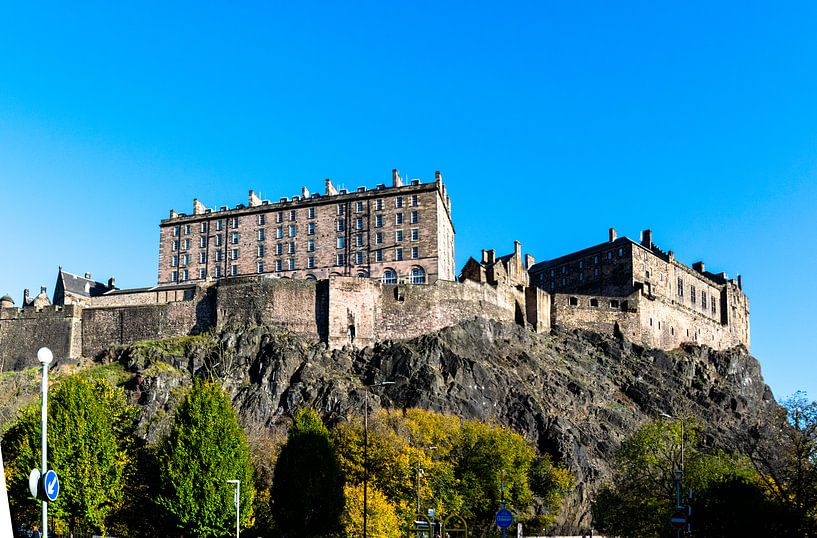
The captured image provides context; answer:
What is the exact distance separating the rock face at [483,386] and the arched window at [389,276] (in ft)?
32.0

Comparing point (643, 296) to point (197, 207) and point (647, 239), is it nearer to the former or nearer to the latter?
point (647, 239)

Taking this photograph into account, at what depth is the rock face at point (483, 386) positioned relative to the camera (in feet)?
261

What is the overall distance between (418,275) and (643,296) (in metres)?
30.0

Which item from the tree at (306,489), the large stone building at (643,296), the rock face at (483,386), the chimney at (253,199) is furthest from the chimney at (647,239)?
the tree at (306,489)

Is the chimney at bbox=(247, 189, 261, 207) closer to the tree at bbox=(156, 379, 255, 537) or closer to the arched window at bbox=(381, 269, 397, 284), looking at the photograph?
the arched window at bbox=(381, 269, 397, 284)

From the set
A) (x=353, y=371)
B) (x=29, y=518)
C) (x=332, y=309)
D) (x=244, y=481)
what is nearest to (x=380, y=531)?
(x=244, y=481)

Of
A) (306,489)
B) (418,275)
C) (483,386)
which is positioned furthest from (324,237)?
(306,489)

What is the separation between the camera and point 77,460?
53.6m

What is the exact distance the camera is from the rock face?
79625mm

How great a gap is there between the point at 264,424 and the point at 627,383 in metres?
41.6

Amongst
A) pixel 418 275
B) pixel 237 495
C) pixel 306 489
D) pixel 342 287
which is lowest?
pixel 306 489

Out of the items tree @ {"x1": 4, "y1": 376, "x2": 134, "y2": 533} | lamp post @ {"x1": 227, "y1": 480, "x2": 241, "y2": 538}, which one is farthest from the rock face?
lamp post @ {"x1": 227, "y1": 480, "x2": 241, "y2": 538}

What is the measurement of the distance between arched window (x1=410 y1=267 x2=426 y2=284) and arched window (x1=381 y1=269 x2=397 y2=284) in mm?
1938

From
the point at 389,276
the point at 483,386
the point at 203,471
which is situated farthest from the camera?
the point at 389,276
